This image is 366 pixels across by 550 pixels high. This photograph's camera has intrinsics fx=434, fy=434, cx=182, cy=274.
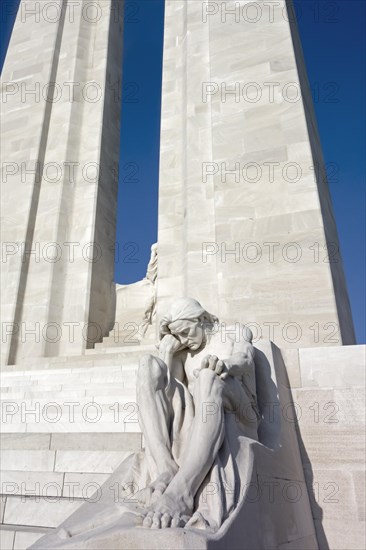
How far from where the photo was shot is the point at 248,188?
8.05 m

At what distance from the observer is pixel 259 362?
4152 millimetres

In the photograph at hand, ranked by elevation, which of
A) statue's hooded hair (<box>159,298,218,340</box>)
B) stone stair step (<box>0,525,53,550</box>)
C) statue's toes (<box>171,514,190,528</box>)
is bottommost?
stone stair step (<box>0,525,53,550</box>)

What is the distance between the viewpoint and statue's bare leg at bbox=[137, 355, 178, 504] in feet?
9.07

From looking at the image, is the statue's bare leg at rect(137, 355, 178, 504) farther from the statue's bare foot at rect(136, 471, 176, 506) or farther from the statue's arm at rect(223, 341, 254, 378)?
the statue's arm at rect(223, 341, 254, 378)

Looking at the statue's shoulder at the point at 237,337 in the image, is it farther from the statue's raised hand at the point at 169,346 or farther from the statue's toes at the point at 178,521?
the statue's toes at the point at 178,521

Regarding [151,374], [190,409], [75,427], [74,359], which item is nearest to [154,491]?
[190,409]

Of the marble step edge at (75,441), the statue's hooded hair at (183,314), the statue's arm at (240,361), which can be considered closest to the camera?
the statue's arm at (240,361)

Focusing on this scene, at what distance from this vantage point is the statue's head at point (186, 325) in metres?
3.82

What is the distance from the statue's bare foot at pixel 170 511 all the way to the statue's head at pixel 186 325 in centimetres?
148

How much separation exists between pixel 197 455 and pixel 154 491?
34 cm

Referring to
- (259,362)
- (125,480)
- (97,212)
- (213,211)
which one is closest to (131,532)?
(125,480)

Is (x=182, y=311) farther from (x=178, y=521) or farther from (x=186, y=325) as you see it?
(x=178, y=521)

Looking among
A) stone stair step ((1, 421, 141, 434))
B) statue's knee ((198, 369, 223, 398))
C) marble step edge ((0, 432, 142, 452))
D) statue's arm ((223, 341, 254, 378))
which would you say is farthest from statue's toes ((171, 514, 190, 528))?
stone stair step ((1, 421, 141, 434))

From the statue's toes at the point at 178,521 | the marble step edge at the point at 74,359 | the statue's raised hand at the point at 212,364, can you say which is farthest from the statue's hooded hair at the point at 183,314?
the marble step edge at the point at 74,359
